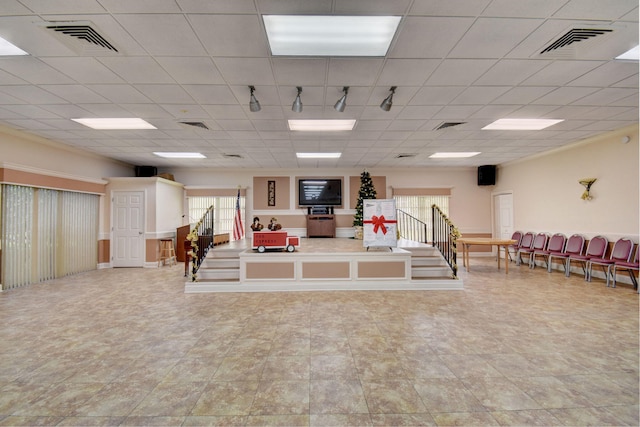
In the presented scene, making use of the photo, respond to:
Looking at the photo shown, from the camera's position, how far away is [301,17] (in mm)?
2602

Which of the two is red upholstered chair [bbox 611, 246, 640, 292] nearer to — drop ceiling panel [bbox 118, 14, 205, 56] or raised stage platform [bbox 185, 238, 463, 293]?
raised stage platform [bbox 185, 238, 463, 293]

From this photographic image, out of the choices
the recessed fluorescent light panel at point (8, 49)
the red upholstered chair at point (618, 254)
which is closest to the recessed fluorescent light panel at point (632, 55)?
the red upholstered chair at point (618, 254)

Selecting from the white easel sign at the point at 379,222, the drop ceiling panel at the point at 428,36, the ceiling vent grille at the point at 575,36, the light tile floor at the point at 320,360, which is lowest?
the light tile floor at the point at 320,360

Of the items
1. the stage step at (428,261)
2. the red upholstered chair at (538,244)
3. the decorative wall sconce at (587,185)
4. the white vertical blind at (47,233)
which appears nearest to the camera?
the stage step at (428,261)

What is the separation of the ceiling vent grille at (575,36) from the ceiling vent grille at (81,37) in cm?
462

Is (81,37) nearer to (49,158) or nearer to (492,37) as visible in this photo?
(492,37)

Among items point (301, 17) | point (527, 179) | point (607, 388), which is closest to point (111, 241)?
point (301, 17)

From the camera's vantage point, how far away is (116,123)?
536 centimetres

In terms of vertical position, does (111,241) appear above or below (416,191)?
below

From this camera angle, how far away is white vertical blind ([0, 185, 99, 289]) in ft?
18.8

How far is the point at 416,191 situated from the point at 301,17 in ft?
27.9

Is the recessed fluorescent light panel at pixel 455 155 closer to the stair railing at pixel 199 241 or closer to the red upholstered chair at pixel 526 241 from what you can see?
the red upholstered chair at pixel 526 241

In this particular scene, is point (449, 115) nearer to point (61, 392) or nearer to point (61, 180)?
point (61, 392)

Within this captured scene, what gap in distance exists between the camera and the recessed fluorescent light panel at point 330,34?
103 inches
